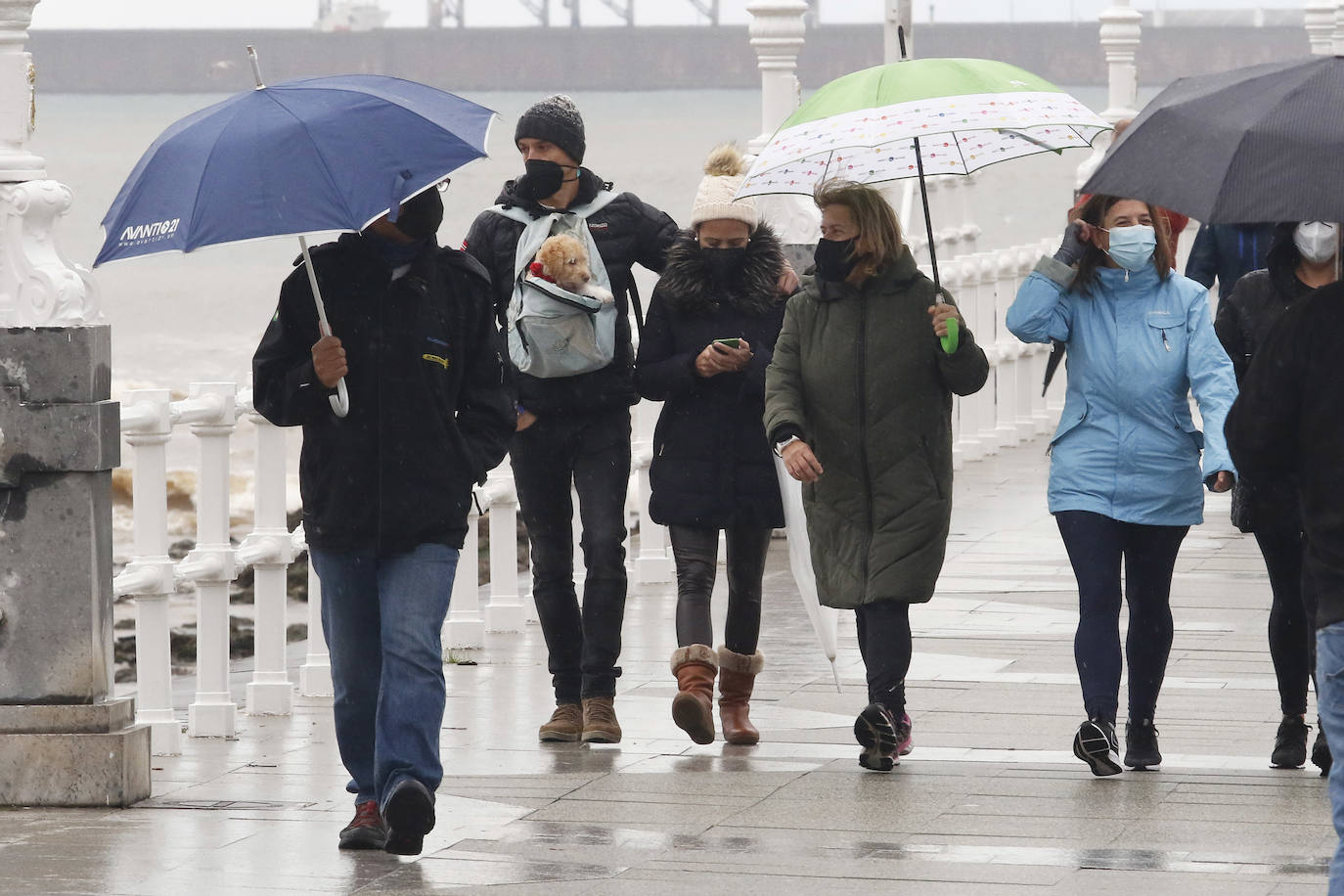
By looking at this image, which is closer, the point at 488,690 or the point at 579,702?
the point at 579,702

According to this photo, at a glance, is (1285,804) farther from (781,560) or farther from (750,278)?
(781,560)

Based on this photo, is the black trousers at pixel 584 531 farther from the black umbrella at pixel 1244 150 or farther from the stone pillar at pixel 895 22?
the stone pillar at pixel 895 22

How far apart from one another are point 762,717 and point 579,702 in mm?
651

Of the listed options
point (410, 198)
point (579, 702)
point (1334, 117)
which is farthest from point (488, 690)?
point (1334, 117)

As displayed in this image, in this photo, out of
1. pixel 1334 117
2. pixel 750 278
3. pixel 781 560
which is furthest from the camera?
pixel 781 560

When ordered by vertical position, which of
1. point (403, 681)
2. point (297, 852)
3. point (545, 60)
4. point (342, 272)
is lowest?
point (297, 852)

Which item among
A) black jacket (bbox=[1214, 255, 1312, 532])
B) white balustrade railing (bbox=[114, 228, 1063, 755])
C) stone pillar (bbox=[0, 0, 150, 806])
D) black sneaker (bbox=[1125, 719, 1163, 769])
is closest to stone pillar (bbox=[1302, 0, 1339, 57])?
white balustrade railing (bbox=[114, 228, 1063, 755])

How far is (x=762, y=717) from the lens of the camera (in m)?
7.82

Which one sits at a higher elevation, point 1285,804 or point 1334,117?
point 1334,117

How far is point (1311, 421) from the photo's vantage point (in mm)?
4590

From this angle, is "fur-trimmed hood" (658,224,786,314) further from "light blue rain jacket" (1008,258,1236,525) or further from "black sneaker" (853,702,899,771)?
"black sneaker" (853,702,899,771)

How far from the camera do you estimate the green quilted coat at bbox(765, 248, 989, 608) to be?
683 cm

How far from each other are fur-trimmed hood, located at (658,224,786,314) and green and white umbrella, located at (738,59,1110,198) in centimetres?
24

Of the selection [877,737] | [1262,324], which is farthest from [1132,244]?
[877,737]
